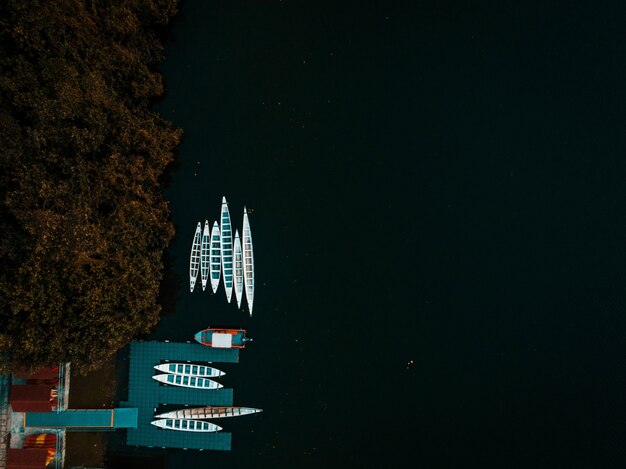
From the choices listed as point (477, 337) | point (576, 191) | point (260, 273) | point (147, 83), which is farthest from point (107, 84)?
point (576, 191)

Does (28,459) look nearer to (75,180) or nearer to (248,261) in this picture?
(75,180)

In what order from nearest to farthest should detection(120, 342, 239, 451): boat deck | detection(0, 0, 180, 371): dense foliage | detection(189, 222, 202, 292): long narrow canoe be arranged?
detection(0, 0, 180, 371): dense foliage, detection(120, 342, 239, 451): boat deck, detection(189, 222, 202, 292): long narrow canoe

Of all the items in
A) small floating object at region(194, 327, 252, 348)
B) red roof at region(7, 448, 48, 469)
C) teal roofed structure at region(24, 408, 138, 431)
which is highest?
small floating object at region(194, 327, 252, 348)

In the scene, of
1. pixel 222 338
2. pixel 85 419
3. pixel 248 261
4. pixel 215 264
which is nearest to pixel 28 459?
pixel 85 419

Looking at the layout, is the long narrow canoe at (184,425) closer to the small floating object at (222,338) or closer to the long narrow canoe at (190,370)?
the long narrow canoe at (190,370)

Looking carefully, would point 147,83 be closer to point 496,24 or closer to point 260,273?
point 260,273

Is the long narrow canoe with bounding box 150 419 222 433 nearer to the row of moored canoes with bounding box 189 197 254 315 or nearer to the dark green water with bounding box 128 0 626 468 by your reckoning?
the dark green water with bounding box 128 0 626 468

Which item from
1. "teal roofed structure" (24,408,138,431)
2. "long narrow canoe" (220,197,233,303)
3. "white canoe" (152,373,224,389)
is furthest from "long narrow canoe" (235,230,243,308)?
"teal roofed structure" (24,408,138,431)

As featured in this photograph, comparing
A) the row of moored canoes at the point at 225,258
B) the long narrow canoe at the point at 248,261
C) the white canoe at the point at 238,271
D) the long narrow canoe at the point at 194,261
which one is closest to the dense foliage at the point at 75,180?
the long narrow canoe at the point at 194,261
